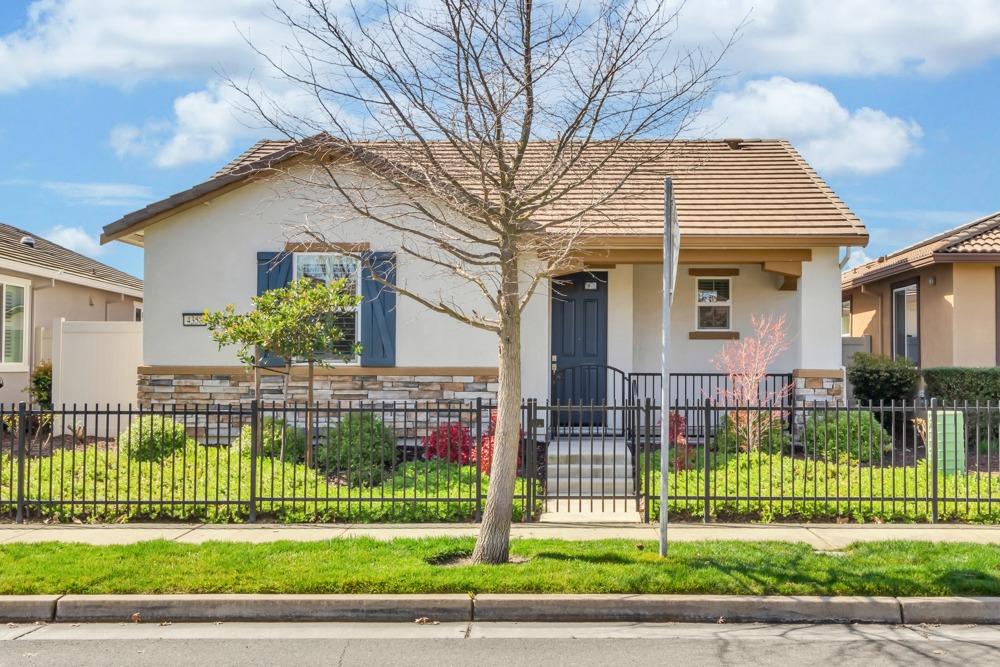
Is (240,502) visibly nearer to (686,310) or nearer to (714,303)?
(686,310)

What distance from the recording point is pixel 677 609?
21.9ft

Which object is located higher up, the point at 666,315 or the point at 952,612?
the point at 666,315

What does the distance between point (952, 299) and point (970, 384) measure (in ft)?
6.55

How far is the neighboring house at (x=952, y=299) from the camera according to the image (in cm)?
1614

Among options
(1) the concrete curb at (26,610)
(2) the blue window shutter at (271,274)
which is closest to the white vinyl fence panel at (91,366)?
(2) the blue window shutter at (271,274)

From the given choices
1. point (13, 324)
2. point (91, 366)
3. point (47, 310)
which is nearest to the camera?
point (91, 366)

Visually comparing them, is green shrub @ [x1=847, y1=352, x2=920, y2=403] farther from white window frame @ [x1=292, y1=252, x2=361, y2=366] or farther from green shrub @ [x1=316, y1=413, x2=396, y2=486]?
white window frame @ [x1=292, y1=252, x2=361, y2=366]

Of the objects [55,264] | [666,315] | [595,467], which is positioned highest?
[55,264]

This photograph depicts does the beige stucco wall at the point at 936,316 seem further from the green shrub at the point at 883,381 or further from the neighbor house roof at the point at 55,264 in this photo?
the neighbor house roof at the point at 55,264

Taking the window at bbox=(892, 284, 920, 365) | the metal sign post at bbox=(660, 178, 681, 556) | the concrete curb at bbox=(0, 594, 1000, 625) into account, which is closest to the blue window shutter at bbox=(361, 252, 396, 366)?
the metal sign post at bbox=(660, 178, 681, 556)

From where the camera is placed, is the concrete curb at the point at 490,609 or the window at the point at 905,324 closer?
the concrete curb at the point at 490,609

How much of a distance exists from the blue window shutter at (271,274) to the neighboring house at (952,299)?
11.0 m

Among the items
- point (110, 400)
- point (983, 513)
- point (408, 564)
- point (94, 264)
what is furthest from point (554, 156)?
point (94, 264)

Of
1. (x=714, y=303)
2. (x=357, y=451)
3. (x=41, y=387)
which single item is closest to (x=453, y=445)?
(x=357, y=451)
